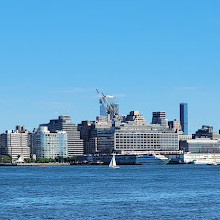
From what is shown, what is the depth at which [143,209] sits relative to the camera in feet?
190

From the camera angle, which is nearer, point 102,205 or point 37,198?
point 102,205

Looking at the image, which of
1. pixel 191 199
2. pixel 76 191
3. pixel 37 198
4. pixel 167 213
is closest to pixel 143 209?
pixel 167 213

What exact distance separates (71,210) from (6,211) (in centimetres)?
474

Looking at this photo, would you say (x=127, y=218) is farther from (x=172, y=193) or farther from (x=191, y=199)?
(x=172, y=193)

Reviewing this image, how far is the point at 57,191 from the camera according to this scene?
77.9 meters

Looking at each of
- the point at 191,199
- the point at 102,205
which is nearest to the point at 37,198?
the point at 102,205

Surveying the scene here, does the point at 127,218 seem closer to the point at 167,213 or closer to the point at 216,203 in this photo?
the point at 167,213

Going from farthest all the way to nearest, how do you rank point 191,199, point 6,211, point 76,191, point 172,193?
1. point 76,191
2. point 172,193
3. point 191,199
4. point 6,211

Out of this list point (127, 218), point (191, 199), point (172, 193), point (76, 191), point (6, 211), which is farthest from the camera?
point (76, 191)

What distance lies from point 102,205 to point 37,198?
9.23 meters

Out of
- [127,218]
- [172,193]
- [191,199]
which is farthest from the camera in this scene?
[172,193]

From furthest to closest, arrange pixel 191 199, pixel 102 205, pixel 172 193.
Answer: pixel 172 193 → pixel 191 199 → pixel 102 205

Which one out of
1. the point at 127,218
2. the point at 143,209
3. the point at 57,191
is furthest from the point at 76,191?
the point at 127,218

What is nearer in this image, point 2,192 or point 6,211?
point 6,211
